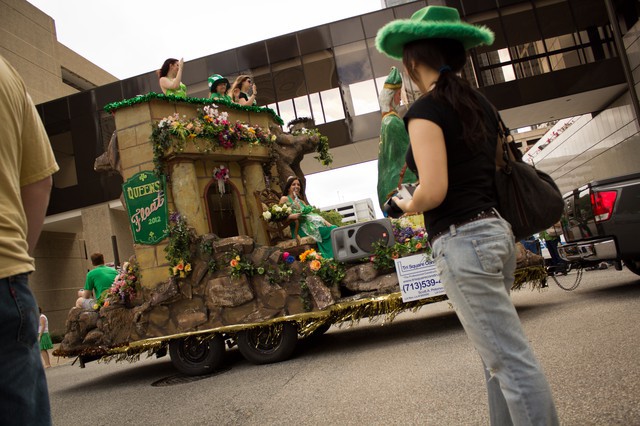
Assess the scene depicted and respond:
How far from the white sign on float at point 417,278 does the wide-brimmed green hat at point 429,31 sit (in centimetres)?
471

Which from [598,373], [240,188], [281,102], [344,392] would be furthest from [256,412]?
[281,102]

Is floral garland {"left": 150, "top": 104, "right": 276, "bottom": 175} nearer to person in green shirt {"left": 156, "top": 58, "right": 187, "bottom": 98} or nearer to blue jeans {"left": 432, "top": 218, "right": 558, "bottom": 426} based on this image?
person in green shirt {"left": 156, "top": 58, "right": 187, "bottom": 98}

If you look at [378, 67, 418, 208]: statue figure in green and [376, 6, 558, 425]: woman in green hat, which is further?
[378, 67, 418, 208]: statue figure in green

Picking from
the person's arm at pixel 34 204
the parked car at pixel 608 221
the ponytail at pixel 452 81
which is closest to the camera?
the person's arm at pixel 34 204

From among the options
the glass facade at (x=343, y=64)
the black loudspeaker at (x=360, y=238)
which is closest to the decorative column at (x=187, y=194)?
the black loudspeaker at (x=360, y=238)

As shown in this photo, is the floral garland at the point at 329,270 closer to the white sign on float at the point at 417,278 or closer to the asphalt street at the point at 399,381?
the white sign on float at the point at 417,278

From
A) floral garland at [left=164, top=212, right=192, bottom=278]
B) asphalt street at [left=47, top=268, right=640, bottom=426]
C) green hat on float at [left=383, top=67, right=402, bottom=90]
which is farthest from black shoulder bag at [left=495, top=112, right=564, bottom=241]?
floral garland at [left=164, top=212, right=192, bottom=278]

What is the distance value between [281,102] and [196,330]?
1551 cm

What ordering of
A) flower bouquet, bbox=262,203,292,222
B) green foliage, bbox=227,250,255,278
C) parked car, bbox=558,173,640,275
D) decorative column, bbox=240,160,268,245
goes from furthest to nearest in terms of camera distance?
decorative column, bbox=240,160,268,245
flower bouquet, bbox=262,203,292,222
green foliage, bbox=227,250,255,278
parked car, bbox=558,173,640,275

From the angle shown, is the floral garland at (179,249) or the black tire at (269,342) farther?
the floral garland at (179,249)

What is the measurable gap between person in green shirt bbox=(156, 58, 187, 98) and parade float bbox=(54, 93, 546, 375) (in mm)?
501

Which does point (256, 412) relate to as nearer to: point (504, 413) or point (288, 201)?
point (504, 413)

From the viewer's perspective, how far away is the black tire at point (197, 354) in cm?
739

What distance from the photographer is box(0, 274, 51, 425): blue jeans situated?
143 cm
